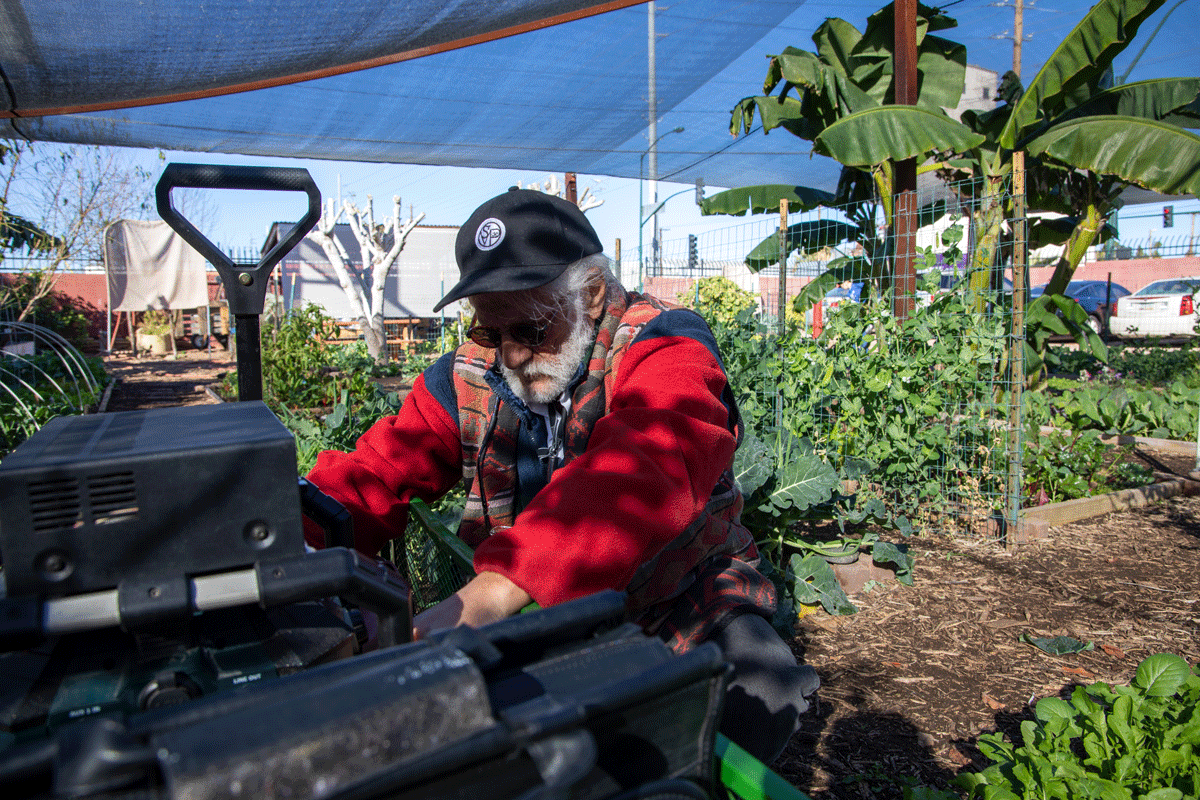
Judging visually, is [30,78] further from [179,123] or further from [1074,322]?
[1074,322]

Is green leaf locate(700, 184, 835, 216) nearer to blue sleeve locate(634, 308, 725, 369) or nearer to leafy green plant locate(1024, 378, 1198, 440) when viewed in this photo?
leafy green plant locate(1024, 378, 1198, 440)

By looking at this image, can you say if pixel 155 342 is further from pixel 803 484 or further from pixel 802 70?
pixel 803 484

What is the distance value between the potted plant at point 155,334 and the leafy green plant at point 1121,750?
2199 cm

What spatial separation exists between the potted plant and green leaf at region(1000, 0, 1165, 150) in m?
20.2

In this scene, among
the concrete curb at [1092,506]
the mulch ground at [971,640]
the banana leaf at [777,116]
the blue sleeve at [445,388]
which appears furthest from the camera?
the banana leaf at [777,116]

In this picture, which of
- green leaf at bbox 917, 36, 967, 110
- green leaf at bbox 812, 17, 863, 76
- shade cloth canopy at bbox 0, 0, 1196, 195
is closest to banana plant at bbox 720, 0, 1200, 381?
green leaf at bbox 917, 36, 967, 110

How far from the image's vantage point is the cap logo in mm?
1689

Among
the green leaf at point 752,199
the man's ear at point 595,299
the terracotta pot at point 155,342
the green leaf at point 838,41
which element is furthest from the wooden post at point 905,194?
the terracotta pot at point 155,342

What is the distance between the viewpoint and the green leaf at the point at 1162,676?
59.3 inches

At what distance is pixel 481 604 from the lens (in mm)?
1055

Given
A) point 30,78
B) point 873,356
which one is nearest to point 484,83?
point 30,78

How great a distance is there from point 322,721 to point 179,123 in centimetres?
656

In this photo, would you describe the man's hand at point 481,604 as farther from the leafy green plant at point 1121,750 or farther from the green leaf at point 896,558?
the green leaf at point 896,558

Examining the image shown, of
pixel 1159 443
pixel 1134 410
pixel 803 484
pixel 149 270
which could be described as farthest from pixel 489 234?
pixel 149 270
